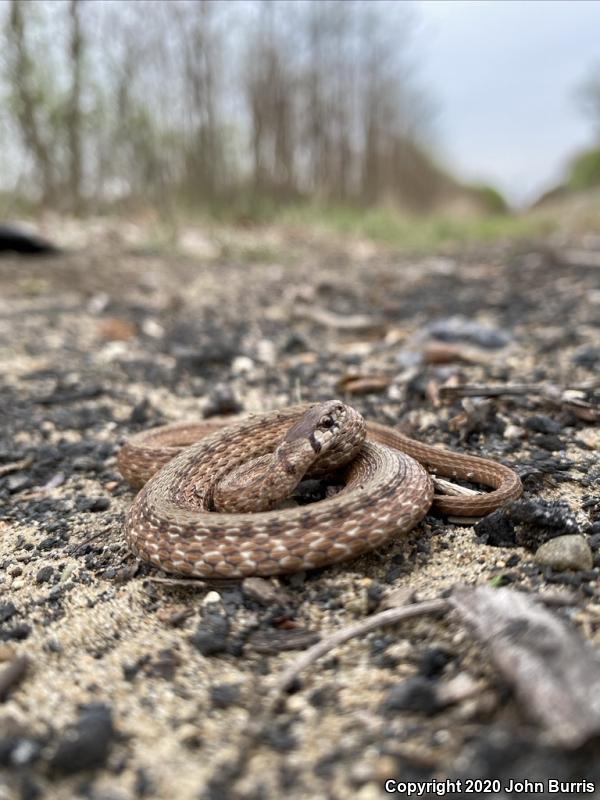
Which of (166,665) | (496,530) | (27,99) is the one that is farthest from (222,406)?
(27,99)

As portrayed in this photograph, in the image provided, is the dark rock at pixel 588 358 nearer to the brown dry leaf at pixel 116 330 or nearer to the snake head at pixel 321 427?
the snake head at pixel 321 427

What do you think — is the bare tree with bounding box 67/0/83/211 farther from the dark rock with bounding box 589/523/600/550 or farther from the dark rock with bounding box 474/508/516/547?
the dark rock with bounding box 589/523/600/550

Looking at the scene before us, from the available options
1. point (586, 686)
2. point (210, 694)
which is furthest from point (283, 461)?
point (586, 686)

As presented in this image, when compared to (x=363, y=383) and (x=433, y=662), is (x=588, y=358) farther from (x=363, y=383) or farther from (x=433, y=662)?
(x=433, y=662)

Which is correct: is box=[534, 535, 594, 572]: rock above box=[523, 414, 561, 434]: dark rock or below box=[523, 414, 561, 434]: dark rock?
above

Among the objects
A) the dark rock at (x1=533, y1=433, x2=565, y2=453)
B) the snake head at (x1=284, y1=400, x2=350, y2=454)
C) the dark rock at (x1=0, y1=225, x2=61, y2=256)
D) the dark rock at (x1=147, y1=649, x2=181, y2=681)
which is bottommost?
the dark rock at (x1=147, y1=649, x2=181, y2=681)

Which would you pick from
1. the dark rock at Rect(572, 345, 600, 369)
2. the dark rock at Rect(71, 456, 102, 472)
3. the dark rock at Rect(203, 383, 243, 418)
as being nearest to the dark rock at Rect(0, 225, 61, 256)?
the dark rock at Rect(203, 383, 243, 418)

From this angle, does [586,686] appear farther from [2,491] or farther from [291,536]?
[2,491]
